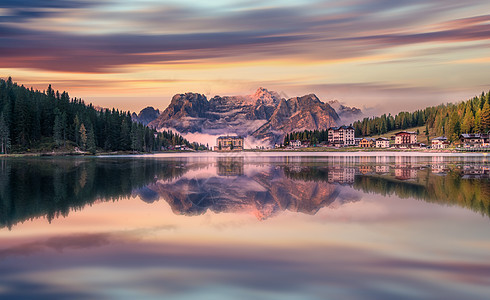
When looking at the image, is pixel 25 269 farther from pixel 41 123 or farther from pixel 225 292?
pixel 41 123

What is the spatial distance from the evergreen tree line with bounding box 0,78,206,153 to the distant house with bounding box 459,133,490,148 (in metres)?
154

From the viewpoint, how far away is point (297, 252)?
37.3 feet

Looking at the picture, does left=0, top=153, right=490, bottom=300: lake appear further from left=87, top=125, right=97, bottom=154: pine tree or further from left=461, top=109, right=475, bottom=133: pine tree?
left=461, top=109, right=475, bottom=133: pine tree

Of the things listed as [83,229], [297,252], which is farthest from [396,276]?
[83,229]

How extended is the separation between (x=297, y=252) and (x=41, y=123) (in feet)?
556

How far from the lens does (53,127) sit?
15312 centimetres

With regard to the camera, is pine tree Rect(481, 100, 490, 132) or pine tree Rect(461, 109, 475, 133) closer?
pine tree Rect(481, 100, 490, 132)

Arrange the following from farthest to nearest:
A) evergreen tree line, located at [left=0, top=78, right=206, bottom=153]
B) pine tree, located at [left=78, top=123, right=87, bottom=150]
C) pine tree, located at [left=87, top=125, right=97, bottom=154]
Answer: pine tree, located at [left=78, top=123, right=87, bottom=150] < pine tree, located at [left=87, top=125, right=97, bottom=154] < evergreen tree line, located at [left=0, top=78, right=206, bottom=153]

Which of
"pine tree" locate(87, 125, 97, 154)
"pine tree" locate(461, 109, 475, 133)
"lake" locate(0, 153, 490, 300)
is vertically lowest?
"lake" locate(0, 153, 490, 300)

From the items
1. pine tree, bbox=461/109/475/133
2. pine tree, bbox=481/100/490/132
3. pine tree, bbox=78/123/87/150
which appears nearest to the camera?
pine tree, bbox=78/123/87/150

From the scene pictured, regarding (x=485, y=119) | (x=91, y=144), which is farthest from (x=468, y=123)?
(x=91, y=144)

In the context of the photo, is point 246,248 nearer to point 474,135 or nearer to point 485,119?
point 485,119

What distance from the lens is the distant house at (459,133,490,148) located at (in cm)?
16810

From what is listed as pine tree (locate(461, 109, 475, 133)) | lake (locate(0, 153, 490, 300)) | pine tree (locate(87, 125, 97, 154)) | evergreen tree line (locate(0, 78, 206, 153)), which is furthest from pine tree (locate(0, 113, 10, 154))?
pine tree (locate(461, 109, 475, 133))
